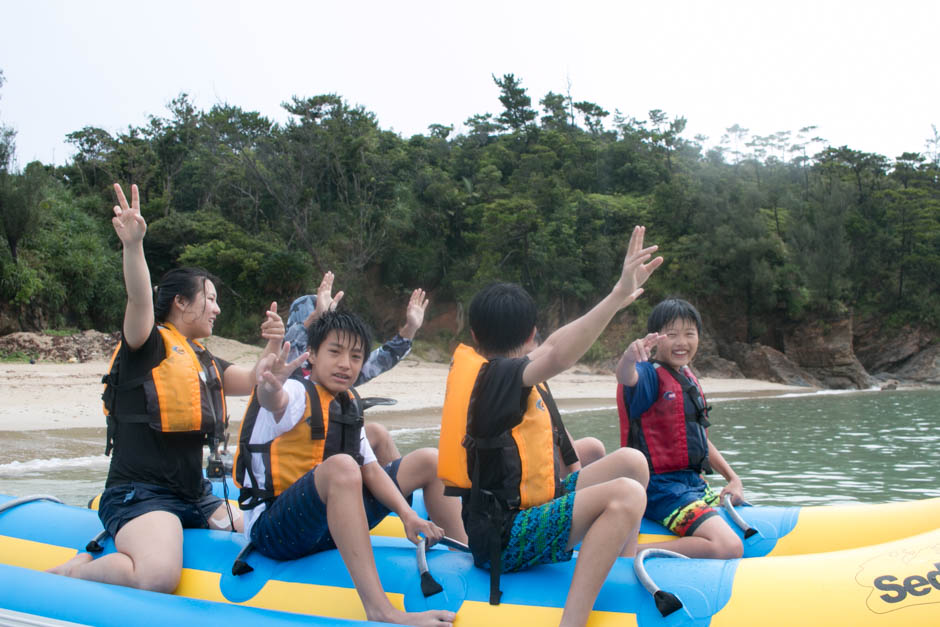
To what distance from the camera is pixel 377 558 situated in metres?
2.42

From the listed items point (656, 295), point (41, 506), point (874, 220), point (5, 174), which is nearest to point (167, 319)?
point (41, 506)

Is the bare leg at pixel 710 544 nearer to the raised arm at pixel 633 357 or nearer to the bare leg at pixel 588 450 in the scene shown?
the bare leg at pixel 588 450

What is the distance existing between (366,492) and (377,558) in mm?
281

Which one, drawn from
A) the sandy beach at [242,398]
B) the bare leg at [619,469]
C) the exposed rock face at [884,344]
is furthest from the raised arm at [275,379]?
the exposed rock face at [884,344]

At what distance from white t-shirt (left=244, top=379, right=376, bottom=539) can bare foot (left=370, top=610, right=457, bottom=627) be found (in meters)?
0.66

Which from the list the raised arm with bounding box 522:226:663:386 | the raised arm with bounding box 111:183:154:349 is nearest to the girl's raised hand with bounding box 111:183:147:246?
the raised arm with bounding box 111:183:154:349

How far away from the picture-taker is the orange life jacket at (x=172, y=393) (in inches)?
107

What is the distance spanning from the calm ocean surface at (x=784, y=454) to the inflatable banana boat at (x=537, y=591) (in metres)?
3.54

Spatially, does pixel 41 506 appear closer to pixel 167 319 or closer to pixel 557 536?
pixel 167 319

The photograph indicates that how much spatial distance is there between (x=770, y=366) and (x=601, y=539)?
78.5ft

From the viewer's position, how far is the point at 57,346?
1595 cm

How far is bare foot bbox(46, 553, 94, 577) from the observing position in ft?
8.45

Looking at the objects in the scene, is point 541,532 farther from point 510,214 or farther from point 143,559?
point 510,214

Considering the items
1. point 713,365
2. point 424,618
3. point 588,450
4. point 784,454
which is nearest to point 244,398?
point 784,454
